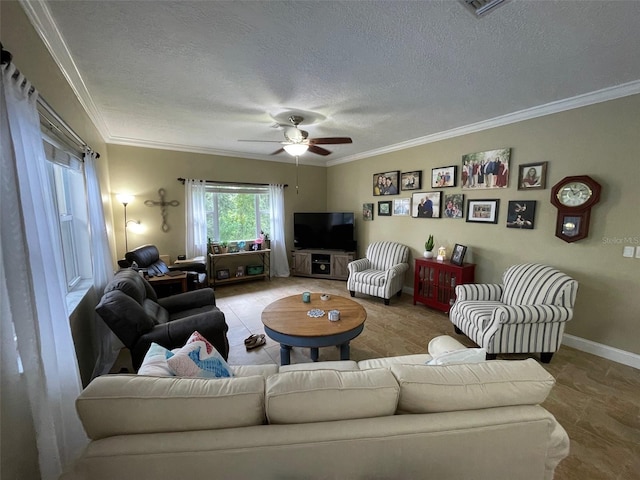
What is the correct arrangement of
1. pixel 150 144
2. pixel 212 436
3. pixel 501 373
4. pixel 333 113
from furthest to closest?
pixel 150 144 → pixel 333 113 → pixel 501 373 → pixel 212 436

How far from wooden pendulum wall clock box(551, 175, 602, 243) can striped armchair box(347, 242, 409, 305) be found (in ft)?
6.61

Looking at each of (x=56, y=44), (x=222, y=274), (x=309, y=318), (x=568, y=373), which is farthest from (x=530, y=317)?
(x=222, y=274)

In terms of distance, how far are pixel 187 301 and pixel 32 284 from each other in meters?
1.70

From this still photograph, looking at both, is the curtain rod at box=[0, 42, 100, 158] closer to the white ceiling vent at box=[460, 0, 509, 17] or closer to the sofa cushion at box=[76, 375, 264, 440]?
the sofa cushion at box=[76, 375, 264, 440]

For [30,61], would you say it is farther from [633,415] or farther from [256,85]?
[633,415]

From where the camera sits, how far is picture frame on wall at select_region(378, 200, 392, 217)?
4.93m

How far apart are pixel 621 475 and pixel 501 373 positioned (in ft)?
4.41

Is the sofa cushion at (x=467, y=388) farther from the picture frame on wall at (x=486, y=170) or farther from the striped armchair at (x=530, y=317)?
the picture frame on wall at (x=486, y=170)

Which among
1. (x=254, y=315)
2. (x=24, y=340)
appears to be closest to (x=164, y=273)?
(x=254, y=315)

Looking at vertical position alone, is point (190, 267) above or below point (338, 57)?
below

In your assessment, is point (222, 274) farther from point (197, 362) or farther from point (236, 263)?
point (197, 362)

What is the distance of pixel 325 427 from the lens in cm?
94

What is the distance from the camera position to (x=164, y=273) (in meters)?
3.85

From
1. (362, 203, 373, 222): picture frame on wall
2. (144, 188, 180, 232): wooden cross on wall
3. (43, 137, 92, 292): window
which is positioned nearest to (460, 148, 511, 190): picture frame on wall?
(362, 203, 373, 222): picture frame on wall
